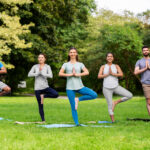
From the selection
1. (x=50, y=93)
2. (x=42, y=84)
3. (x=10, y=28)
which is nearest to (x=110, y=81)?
(x=50, y=93)

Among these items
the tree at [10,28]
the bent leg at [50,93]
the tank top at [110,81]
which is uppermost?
the tree at [10,28]

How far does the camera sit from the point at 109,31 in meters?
39.5

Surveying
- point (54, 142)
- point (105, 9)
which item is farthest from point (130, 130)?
point (105, 9)

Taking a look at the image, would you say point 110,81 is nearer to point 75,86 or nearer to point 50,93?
point 75,86

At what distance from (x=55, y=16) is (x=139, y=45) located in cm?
1343

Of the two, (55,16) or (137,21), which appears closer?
(55,16)

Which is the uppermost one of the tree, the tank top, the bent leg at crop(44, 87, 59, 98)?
the tree

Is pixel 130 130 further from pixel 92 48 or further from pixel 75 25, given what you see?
pixel 92 48

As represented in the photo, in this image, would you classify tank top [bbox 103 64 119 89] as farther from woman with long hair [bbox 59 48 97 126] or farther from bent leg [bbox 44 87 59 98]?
bent leg [bbox 44 87 59 98]

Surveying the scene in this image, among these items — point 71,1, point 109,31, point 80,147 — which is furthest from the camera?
→ point 109,31

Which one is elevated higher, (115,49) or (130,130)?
(115,49)

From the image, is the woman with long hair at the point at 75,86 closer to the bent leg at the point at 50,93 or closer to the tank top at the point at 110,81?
the tank top at the point at 110,81

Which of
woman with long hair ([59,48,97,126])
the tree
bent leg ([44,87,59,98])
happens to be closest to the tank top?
woman with long hair ([59,48,97,126])

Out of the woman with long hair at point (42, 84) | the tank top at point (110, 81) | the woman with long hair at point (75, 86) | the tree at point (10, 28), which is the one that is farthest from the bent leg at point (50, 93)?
the tree at point (10, 28)
